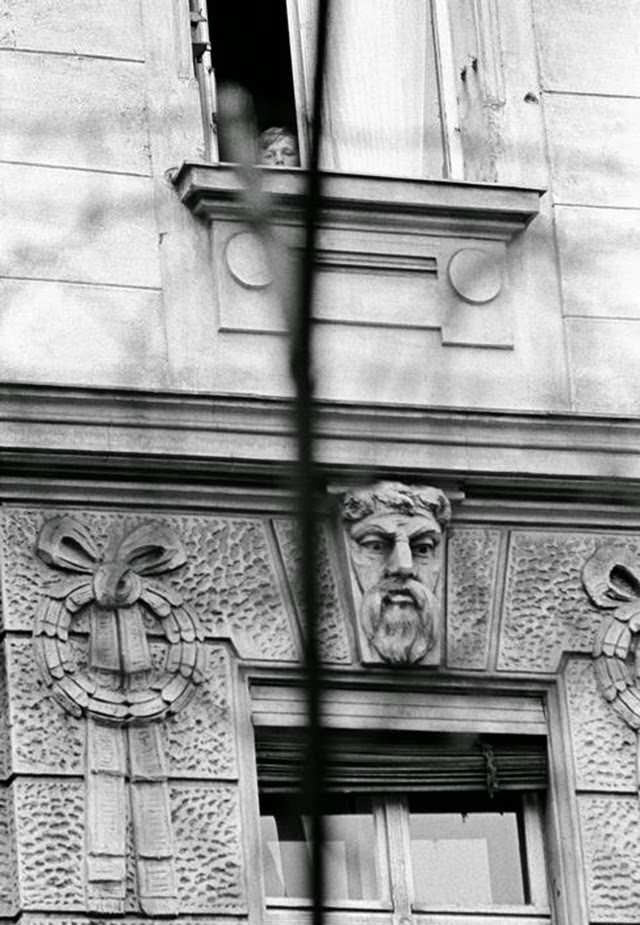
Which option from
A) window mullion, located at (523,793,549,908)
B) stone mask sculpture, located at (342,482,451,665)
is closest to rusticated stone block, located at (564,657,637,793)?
window mullion, located at (523,793,549,908)

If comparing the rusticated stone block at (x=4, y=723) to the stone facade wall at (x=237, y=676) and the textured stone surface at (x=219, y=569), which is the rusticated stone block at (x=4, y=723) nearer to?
the stone facade wall at (x=237, y=676)

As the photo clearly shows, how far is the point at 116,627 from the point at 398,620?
43.3 inches

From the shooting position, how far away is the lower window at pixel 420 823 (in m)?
10.5

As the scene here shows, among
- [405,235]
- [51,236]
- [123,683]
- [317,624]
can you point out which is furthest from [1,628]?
[317,624]

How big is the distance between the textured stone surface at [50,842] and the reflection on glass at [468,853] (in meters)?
1.44

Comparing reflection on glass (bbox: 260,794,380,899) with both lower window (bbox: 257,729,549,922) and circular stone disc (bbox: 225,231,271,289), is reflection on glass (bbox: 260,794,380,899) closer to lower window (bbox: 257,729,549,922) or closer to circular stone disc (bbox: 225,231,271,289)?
lower window (bbox: 257,729,549,922)

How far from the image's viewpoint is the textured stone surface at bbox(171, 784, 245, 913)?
397 inches

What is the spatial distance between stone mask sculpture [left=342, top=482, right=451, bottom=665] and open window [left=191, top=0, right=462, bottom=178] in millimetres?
1555

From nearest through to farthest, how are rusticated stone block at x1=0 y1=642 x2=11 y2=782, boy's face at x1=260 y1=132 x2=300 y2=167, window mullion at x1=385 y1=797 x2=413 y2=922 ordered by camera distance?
1. rusticated stone block at x1=0 y1=642 x2=11 y2=782
2. window mullion at x1=385 y1=797 x2=413 y2=922
3. boy's face at x1=260 y1=132 x2=300 y2=167

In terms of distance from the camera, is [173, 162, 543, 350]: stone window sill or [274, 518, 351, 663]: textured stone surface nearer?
[274, 518, 351, 663]: textured stone surface

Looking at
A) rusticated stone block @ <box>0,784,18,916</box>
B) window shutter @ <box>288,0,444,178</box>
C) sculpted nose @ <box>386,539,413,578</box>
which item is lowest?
rusticated stone block @ <box>0,784,18,916</box>

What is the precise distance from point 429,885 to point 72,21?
3.75m

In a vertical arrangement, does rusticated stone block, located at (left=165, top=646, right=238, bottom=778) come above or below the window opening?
below

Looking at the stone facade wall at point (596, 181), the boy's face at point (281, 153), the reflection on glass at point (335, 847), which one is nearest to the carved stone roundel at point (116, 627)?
the reflection on glass at point (335, 847)
